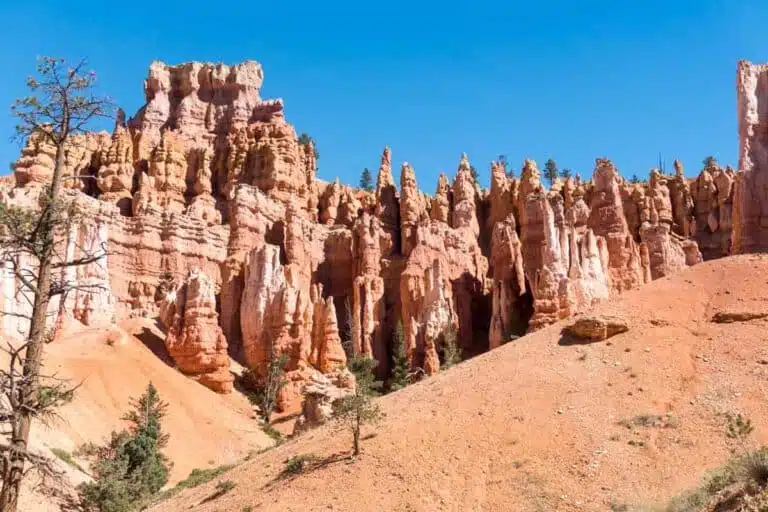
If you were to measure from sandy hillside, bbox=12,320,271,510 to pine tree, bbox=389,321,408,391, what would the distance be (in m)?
10.9

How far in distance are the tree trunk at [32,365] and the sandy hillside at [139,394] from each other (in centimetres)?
3273

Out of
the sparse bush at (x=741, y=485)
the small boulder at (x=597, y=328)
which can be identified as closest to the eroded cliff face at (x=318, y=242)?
the small boulder at (x=597, y=328)

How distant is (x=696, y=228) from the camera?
7925 cm

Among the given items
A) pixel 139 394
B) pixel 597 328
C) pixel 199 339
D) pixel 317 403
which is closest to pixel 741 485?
pixel 597 328

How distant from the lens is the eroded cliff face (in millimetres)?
58188

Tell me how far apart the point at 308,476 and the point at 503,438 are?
7.10 m

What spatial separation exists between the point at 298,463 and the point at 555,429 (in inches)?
368

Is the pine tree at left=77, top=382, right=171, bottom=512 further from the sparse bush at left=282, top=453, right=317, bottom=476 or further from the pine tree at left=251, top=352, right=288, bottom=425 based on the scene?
the pine tree at left=251, top=352, right=288, bottom=425

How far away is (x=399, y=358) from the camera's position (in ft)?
200

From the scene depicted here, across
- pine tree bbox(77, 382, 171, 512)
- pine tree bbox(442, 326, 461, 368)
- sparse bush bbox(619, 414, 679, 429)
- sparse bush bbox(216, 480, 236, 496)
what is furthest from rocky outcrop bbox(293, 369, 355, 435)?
sparse bush bbox(619, 414, 679, 429)

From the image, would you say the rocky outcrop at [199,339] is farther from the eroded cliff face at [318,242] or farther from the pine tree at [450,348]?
the pine tree at [450,348]

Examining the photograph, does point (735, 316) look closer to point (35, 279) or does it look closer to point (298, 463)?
point (298, 463)

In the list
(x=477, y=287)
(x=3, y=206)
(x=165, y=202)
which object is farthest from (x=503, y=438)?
(x=165, y=202)

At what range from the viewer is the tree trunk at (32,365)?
9.71 meters
